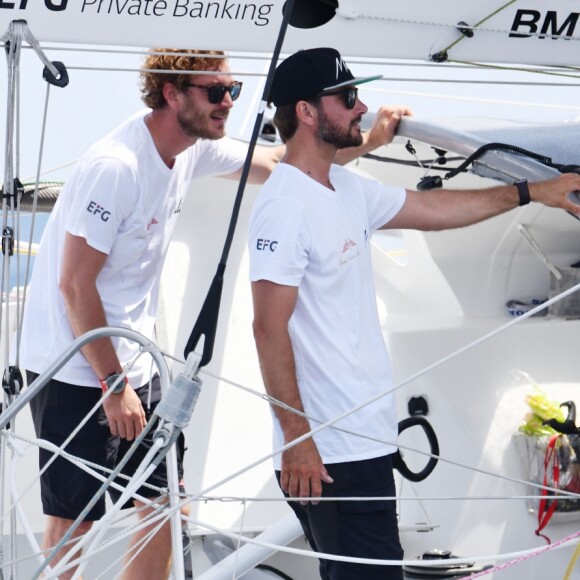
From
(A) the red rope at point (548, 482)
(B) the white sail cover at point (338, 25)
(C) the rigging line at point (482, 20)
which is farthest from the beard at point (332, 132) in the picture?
(A) the red rope at point (548, 482)

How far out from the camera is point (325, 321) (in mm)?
2188

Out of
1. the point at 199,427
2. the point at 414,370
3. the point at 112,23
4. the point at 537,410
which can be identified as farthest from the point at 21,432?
the point at 112,23

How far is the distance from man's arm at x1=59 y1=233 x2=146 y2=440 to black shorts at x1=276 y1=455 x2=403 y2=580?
0.55m

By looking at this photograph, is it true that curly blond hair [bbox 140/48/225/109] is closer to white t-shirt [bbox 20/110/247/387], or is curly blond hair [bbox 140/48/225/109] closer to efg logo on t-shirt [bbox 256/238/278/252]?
white t-shirt [bbox 20/110/247/387]

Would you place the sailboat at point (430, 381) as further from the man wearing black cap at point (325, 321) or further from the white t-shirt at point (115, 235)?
the man wearing black cap at point (325, 321)

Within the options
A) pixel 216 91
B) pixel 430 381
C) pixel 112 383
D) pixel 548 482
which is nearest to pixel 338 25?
pixel 216 91

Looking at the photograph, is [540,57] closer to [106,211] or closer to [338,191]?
[338,191]

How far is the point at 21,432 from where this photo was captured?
3.72m

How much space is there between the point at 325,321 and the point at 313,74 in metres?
0.49

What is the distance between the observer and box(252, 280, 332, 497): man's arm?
6.96ft

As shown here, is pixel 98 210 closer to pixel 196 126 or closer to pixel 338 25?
pixel 196 126

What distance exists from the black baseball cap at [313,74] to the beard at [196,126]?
1.00ft

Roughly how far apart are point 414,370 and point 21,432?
4.28 ft

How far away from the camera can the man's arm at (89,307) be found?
2.43m
